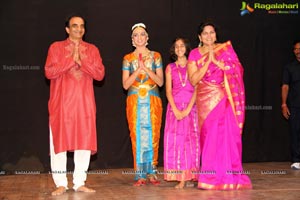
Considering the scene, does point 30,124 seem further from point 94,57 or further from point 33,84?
point 94,57

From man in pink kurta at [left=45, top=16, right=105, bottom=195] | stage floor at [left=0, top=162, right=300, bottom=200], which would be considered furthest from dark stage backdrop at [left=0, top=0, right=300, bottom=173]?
man in pink kurta at [left=45, top=16, right=105, bottom=195]

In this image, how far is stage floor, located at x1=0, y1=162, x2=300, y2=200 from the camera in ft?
14.3

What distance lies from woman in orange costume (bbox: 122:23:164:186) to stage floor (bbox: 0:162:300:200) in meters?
0.26

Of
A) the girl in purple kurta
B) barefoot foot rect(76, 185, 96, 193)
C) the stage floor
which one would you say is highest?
the girl in purple kurta

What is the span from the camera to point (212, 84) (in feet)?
15.6

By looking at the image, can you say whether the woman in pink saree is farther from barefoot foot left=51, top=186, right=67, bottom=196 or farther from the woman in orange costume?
barefoot foot left=51, top=186, right=67, bottom=196

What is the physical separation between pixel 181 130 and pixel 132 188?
0.75m

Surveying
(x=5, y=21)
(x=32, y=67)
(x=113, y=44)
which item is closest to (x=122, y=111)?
(x=113, y=44)

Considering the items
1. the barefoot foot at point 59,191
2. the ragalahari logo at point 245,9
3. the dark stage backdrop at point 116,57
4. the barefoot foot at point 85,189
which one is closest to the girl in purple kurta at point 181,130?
the barefoot foot at point 85,189

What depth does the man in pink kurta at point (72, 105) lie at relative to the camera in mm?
4531

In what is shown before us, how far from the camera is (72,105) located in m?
4.58

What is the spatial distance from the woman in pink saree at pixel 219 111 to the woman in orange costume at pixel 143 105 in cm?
51

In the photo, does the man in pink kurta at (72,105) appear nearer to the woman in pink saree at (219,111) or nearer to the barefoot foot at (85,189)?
the barefoot foot at (85,189)

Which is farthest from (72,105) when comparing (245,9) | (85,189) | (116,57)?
(245,9)
